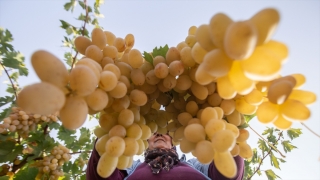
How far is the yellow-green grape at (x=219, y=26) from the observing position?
42cm

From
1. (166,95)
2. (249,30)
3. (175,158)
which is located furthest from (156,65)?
(175,158)

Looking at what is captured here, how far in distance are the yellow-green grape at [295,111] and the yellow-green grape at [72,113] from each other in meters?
0.42

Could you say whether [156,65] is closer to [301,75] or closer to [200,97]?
[200,97]

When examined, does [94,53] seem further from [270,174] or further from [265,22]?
[270,174]

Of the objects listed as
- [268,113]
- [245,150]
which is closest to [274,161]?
[245,150]

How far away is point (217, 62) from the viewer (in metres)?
0.42

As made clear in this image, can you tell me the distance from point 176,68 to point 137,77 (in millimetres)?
114

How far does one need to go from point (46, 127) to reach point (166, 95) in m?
1.01

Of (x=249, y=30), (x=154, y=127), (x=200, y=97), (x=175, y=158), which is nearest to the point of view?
(x=249, y=30)

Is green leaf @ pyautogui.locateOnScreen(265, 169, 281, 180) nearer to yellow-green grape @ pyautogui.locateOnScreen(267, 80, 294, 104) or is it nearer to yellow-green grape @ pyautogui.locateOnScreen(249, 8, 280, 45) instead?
yellow-green grape @ pyautogui.locateOnScreen(267, 80, 294, 104)

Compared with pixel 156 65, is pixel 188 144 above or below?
below

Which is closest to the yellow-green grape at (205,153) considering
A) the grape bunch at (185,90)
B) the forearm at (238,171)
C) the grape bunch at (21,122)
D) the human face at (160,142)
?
the grape bunch at (185,90)

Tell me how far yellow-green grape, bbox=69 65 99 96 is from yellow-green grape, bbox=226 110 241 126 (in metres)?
0.44

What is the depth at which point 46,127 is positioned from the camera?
1421mm
